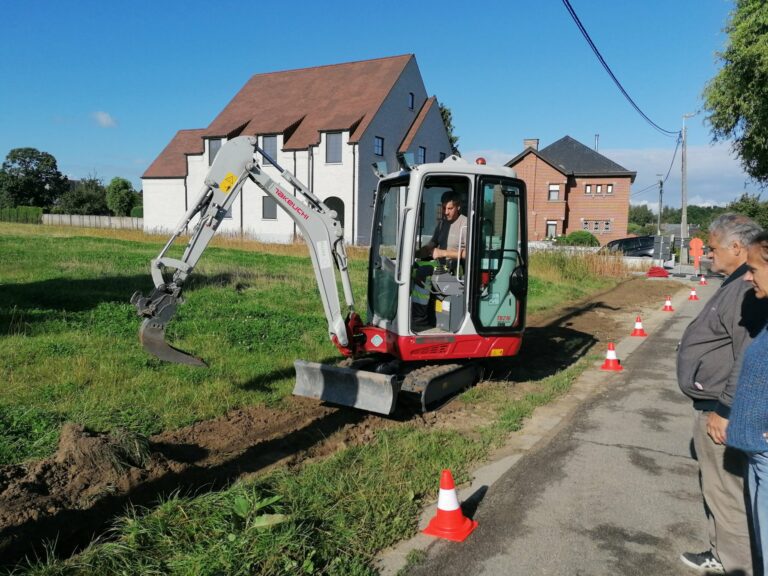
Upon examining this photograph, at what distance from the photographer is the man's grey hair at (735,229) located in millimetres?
3416

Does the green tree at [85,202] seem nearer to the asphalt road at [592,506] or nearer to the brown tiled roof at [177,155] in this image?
the brown tiled roof at [177,155]

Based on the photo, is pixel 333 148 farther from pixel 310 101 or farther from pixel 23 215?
pixel 23 215

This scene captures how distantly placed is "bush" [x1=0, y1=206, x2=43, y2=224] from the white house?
30.8 metres

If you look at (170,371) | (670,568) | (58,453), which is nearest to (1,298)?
(170,371)

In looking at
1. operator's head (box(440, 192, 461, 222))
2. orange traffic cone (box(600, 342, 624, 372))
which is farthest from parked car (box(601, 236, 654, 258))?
operator's head (box(440, 192, 461, 222))

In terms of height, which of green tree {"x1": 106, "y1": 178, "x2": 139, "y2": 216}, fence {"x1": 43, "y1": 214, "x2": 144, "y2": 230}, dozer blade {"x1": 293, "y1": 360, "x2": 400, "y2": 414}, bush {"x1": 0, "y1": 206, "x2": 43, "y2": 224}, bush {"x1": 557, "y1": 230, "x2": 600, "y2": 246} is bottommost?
dozer blade {"x1": 293, "y1": 360, "x2": 400, "y2": 414}

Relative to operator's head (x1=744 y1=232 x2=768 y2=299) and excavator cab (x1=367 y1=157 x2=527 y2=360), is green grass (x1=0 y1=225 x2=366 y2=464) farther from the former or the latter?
operator's head (x1=744 y1=232 x2=768 y2=299)

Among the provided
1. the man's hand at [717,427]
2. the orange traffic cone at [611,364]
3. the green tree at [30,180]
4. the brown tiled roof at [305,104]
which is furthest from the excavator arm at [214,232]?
the green tree at [30,180]

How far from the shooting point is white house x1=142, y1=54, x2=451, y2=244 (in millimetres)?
33375

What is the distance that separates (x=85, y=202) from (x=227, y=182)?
71272mm

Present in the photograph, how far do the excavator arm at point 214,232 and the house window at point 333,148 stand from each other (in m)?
27.5

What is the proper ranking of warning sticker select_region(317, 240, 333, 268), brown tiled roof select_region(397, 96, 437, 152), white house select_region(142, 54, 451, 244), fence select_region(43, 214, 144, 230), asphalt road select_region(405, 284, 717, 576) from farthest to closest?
fence select_region(43, 214, 144, 230) < brown tiled roof select_region(397, 96, 437, 152) < white house select_region(142, 54, 451, 244) < warning sticker select_region(317, 240, 333, 268) < asphalt road select_region(405, 284, 717, 576)

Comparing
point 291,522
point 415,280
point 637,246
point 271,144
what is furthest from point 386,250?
point 271,144

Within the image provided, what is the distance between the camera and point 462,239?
22.3 ft
